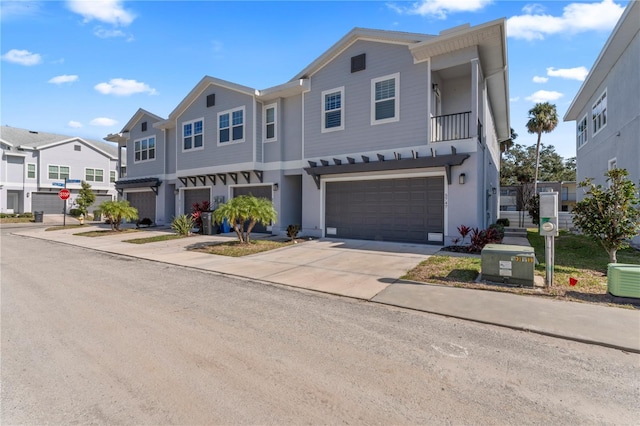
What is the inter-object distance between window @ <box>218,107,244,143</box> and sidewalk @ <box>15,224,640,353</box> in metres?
6.37

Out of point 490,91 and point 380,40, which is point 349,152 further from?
point 490,91

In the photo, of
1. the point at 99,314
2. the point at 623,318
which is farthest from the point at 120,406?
the point at 623,318

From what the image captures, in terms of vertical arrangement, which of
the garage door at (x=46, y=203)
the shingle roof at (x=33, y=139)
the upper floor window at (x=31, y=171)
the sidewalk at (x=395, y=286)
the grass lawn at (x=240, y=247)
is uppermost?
the shingle roof at (x=33, y=139)

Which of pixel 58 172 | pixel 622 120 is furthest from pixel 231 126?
pixel 58 172

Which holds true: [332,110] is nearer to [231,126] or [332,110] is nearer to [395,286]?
[231,126]

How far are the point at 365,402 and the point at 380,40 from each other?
40.7 ft

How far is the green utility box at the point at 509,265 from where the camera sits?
6168 millimetres

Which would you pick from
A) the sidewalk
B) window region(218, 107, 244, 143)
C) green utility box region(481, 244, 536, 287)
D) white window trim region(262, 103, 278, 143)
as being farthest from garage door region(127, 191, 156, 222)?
green utility box region(481, 244, 536, 287)

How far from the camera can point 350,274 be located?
753cm

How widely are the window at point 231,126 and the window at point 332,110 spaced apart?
177 inches

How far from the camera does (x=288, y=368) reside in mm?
3336

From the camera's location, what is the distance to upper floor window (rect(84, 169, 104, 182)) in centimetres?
A: 3616

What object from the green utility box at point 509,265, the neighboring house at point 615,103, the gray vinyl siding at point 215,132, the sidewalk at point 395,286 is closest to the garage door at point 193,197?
the gray vinyl siding at point 215,132

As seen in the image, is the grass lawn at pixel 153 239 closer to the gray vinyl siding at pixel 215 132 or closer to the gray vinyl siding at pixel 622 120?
the gray vinyl siding at pixel 215 132
